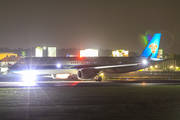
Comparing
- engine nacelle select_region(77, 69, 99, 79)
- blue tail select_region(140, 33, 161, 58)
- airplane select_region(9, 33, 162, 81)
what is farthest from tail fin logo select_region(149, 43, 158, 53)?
engine nacelle select_region(77, 69, 99, 79)

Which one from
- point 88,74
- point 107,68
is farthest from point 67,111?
point 107,68

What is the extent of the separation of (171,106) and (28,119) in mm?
10495

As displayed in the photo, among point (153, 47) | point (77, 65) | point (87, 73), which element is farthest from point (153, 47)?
point (87, 73)

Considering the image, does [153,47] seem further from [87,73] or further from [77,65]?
[87,73]

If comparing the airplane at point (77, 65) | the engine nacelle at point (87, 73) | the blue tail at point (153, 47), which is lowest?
the engine nacelle at point (87, 73)

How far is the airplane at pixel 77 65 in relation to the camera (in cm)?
4384

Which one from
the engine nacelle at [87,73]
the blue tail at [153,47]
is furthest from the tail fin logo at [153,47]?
the engine nacelle at [87,73]

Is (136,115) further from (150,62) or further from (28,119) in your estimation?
(150,62)

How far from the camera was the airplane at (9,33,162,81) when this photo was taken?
4384 cm

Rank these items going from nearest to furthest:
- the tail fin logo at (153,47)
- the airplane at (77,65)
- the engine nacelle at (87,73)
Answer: the engine nacelle at (87,73)
the airplane at (77,65)
the tail fin logo at (153,47)

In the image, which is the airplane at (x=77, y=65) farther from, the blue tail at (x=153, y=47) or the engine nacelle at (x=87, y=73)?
the blue tail at (x=153, y=47)

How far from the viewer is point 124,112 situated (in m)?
16.6

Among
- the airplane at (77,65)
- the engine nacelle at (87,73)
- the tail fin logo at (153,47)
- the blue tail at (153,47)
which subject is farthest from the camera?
the tail fin logo at (153,47)

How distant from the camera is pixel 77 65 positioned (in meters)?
45.9
